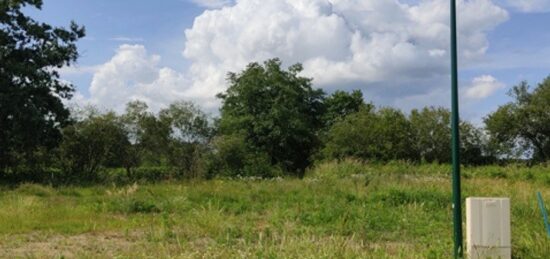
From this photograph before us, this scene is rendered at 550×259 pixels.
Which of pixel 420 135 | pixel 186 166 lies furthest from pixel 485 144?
pixel 186 166

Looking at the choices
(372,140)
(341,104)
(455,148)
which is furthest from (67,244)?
(341,104)

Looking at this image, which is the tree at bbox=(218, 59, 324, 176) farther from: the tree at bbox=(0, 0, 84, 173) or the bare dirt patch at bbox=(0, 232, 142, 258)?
the bare dirt patch at bbox=(0, 232, 142, 258)

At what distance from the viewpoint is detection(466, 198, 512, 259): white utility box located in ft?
24.8

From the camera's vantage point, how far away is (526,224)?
38.2ft

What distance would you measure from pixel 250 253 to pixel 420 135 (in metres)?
40.2

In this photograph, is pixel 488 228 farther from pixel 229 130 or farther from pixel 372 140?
pixel 229 130

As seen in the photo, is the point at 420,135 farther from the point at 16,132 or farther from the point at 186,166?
the point at 16,132

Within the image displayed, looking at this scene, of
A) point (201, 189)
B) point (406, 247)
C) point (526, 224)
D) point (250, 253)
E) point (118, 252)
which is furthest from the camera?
point (201, 189)

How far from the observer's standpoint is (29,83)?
2638cm

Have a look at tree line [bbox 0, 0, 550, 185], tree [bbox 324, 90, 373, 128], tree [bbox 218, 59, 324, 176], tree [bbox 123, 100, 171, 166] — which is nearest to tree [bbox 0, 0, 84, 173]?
tree line [bbox 0, 0, 550, 185]

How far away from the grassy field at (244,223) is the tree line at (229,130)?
7.97 metres

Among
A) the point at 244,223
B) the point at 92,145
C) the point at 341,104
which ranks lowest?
the point at 244,223

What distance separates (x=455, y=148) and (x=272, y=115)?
43698mm

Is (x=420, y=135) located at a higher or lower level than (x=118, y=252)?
higher
